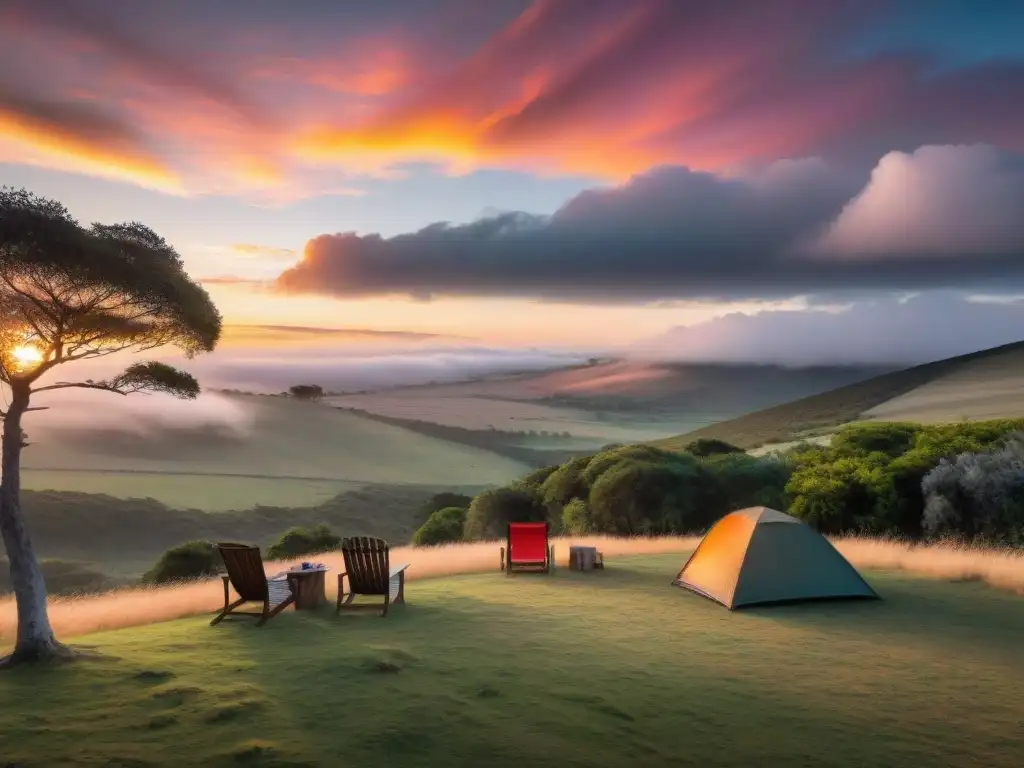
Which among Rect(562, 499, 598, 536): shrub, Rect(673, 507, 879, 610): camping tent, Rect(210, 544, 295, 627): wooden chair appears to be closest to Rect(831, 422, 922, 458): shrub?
Rect(562, 499, 598, 536): shrub

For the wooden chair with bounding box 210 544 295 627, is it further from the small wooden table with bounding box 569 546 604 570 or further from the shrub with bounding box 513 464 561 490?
the shrub with bounding box 513 464 561 490

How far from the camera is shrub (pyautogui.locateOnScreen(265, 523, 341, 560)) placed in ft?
104

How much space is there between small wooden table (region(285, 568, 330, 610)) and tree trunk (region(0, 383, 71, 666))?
3562 mm

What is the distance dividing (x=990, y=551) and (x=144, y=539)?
48.5 m

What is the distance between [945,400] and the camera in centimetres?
6712

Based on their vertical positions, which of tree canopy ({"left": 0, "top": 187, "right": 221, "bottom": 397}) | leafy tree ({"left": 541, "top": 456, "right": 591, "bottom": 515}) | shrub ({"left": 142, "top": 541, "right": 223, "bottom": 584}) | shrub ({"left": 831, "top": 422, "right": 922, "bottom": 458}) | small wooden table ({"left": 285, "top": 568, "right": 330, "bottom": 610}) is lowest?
shrub ({"left": 142, "top": 541, "right": 223, "bottom": 584})

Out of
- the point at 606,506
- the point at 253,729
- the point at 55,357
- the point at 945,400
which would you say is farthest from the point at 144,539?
the point at 945,400

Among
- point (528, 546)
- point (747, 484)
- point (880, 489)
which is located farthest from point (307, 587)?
point (747, 484)

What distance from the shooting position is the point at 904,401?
232 ft

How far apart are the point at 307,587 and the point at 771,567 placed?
752 cm

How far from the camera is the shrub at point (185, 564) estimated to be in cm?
2762

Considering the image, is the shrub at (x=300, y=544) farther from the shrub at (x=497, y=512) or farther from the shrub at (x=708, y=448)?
the shrub at (x=708, y=448)

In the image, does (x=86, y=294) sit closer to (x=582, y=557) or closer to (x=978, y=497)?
(x=582, y=557)

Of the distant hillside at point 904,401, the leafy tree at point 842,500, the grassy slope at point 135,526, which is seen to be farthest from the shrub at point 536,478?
the distant hillside at point 904,401
